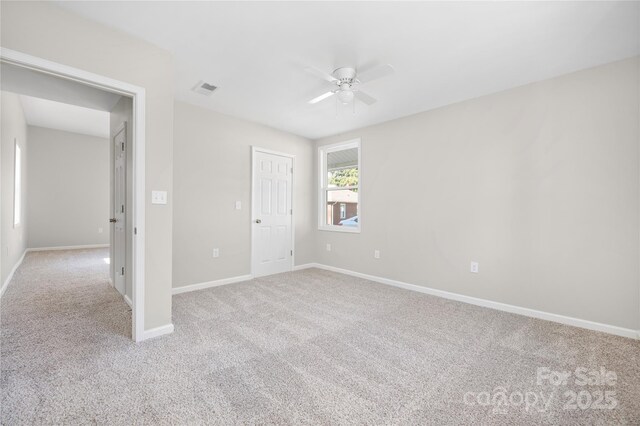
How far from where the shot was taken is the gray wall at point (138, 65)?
72.0 inches

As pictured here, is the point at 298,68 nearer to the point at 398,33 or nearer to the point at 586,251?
the point at 398,33

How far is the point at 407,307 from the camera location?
3.17 metres

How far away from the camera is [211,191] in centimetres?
390

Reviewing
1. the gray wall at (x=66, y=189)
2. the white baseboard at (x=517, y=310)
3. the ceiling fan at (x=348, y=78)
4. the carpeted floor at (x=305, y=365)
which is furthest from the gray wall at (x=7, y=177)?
the white baseboard at (x=517, y=310)

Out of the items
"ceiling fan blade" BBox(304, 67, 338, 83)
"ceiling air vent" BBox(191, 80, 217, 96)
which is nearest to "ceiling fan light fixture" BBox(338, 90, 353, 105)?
"ceiling fan blade" BBox(304, 67, 338, 83)

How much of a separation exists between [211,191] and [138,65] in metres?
1.87

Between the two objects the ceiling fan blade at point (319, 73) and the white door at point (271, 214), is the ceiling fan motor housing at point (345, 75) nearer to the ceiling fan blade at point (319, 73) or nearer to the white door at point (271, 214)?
the ceiling fan blade at point (319, 73)

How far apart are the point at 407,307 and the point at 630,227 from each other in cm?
209

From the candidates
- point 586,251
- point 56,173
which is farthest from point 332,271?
point 56,173

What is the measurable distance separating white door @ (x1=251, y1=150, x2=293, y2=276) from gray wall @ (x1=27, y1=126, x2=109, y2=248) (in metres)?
5.30

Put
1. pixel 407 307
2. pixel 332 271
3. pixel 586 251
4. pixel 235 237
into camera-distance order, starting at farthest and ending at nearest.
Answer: pixel 332 271 → pixel 235 237 → pixel 407 307 → pixel 586 251

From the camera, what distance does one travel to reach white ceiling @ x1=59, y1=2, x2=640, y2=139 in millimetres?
1919

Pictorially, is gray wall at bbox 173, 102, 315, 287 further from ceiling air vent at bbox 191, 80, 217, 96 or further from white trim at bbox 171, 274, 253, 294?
ceiling air vent at bbox 191, 80, 217, 96

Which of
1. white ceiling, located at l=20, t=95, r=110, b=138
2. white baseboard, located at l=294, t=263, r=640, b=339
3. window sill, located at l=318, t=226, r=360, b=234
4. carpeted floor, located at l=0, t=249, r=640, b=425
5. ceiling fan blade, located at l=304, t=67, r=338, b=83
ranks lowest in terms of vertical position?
carpeted floor, located at l=0, t=249, r=640, b=425
